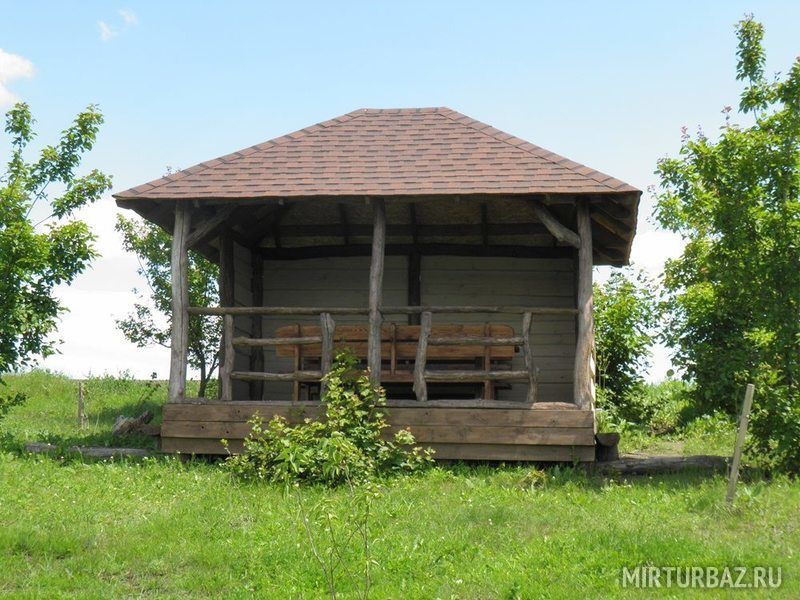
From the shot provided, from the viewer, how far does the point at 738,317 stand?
13.4 metres

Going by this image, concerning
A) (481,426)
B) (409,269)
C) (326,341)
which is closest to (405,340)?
(326,341)

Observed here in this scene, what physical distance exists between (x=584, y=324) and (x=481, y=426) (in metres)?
1.83

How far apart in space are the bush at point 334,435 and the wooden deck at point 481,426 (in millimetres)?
203

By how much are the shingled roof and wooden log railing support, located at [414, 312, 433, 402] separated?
5.40 ft

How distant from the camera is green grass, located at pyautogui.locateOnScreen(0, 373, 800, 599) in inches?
302

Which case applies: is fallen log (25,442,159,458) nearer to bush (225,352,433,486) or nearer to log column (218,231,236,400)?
bush (225,352,433,486)

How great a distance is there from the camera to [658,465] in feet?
40.9

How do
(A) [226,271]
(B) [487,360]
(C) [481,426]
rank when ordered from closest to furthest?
Result: (C) [481,426], (B) [487,360], (A) [226,271]

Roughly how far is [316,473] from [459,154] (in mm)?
5008

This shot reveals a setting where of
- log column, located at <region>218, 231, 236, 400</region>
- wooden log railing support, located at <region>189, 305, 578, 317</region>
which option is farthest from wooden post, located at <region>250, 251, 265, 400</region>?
wooden log railing support, located at <region>189, 305, 578, 317</region>

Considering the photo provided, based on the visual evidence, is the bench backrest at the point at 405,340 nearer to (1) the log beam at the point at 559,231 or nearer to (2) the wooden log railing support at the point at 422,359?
(2) the wooden log railing support at the point at 422,359

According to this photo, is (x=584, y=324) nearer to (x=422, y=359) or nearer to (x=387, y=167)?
(x=422, y=359)

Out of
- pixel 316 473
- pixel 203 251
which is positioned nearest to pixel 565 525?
pixel 316 473

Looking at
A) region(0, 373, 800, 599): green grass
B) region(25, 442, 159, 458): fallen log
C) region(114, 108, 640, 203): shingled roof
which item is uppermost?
region(114, 108, 640, 203): shingled roof
